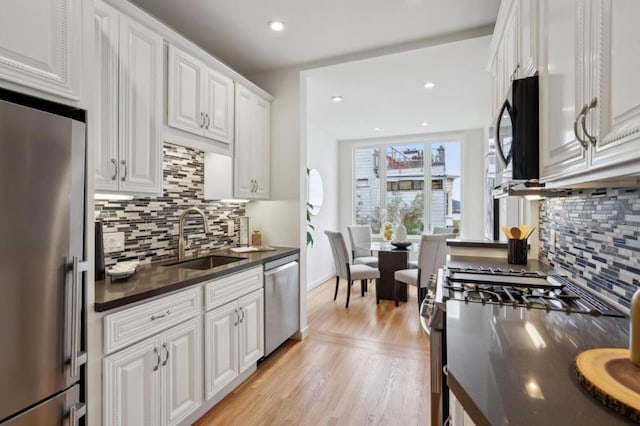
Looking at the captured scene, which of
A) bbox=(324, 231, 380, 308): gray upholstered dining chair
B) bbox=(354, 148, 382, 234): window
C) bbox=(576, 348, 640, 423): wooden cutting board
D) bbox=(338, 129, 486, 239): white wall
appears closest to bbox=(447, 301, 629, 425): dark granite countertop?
bbox=(576, 348, 640, 423): wooden cutting board

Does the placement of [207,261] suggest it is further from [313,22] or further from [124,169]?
[313,22]

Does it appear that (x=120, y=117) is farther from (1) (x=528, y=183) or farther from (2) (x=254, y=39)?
(1) (x=528, y=183)

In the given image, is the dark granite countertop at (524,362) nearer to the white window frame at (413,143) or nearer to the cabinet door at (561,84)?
the cabinet door at (561,84)

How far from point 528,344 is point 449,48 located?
2.50 metres

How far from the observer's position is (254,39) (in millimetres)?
2643

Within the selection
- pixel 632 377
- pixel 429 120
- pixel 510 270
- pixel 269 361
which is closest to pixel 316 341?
pixel 269 361

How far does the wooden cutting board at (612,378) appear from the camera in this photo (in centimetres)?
57

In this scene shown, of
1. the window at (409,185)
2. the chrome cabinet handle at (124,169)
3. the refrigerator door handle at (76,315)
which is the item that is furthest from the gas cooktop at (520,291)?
the window at (409,185)

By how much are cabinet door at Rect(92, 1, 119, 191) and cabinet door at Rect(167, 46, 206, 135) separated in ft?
1.20

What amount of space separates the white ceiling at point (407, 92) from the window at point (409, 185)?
0.54m

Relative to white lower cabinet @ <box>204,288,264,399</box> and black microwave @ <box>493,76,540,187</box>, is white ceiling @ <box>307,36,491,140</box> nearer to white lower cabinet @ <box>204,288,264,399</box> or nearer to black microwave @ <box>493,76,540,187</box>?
black microwave @ <box>493,76,540,187</box>

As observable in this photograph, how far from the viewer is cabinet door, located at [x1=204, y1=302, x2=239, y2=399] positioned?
1981 mm

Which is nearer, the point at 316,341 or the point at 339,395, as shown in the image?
the point at 339,395

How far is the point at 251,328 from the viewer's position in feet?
7.97
